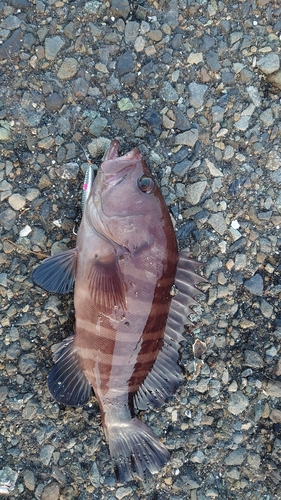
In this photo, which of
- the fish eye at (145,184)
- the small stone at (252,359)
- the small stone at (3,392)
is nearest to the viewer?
the fish eye at (145,184)

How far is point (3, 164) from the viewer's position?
396cm

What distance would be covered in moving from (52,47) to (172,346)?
2528 millimetres

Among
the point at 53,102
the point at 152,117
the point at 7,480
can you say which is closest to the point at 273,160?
the point at 152,117

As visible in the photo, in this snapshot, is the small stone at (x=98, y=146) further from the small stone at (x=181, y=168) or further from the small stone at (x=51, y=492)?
the small stone at (x=51, y=492)

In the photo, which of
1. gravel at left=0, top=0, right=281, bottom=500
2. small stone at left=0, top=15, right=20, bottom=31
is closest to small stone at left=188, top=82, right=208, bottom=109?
A: gravel at left=0, top=0, right=281, bottom=500

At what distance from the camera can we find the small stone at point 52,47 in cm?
404

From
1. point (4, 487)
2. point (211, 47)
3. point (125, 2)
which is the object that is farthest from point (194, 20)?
point (4, 487)

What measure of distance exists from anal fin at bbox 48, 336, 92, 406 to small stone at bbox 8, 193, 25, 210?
43.0 inches

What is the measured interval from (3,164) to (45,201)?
43 centimetres

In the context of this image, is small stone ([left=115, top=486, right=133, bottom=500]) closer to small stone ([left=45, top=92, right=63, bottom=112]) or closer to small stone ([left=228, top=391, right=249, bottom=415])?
small stone ([left=228, top=391, right=249, bottom=415])

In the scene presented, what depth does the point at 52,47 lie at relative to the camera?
4.04m

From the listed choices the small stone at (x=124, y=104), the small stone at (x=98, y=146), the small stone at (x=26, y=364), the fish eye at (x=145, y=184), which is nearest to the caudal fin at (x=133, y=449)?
the small stone at (x=26, y=364)

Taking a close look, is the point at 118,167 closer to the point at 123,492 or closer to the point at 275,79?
the point at 275,79

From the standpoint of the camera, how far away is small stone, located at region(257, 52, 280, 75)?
4.29 metres
